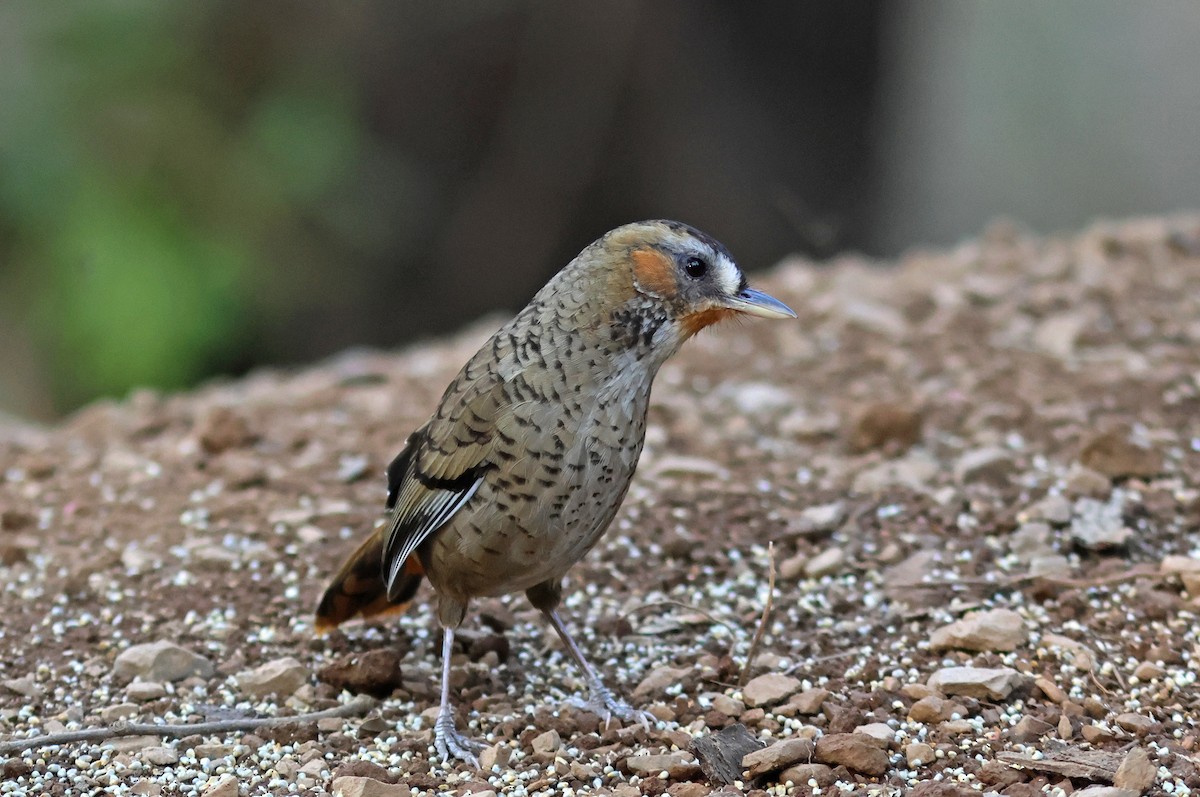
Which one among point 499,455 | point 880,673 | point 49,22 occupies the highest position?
point 49,22

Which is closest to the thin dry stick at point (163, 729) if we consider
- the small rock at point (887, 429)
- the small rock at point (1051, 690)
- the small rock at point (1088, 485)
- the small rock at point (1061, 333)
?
the small rock at point (1051, 690)

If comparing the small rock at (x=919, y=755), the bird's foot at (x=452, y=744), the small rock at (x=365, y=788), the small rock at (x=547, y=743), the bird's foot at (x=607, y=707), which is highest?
the small rock at (x=919, y=755)

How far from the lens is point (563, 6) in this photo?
9.52 meters

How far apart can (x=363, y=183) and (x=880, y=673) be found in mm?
6436

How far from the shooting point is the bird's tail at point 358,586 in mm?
3812

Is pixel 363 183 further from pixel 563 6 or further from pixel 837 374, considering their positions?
pixel 837 374

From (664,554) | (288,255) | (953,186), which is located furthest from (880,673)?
(953,186)

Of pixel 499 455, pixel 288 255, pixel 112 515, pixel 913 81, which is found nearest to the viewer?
pixel 499 455

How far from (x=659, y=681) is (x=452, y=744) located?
24.9 inches

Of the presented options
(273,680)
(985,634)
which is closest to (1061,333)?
(985,634)

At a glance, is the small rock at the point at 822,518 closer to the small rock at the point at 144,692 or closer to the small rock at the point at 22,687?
the small rock at the point at 144,692

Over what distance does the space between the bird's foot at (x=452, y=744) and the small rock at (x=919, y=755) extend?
99 cm

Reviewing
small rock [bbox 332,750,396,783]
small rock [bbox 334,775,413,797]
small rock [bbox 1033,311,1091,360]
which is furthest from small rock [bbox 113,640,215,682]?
small rock [bbox 1033,311,1091,360]

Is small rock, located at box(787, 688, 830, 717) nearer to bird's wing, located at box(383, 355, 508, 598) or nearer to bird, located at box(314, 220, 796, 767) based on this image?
bird, located at box(314, 220, 796, 767)
